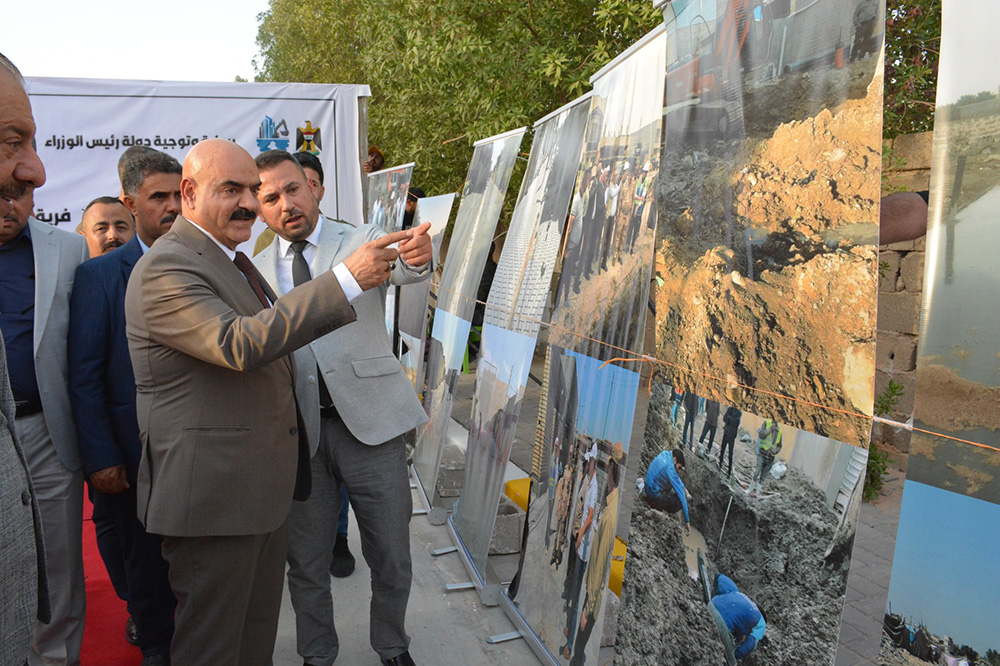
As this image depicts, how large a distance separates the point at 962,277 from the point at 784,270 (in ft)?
1.34

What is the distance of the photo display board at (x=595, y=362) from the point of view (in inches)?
92.0

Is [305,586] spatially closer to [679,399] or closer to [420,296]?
[679,399]

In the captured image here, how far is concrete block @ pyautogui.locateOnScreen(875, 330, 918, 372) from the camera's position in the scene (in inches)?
229

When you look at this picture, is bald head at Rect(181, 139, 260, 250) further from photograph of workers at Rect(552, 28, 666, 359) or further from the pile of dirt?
the pile of dirt

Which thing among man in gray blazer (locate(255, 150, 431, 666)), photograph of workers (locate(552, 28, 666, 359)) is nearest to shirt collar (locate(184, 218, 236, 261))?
man in gray blazer (locate(255, 150, 431, 666))

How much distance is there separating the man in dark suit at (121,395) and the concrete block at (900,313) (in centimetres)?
545

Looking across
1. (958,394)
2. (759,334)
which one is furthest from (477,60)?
(958,394)

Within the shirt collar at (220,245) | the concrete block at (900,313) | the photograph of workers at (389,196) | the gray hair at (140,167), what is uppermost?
the photograph of workers at (389,196)

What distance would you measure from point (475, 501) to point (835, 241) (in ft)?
8.89

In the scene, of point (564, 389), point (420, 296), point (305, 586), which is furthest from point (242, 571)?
point (420, 296)

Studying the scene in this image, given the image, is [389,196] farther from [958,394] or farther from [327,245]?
[958,394]

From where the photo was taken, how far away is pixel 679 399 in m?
1.94

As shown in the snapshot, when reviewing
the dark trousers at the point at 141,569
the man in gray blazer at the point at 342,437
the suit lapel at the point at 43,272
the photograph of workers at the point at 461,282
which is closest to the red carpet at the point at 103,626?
the dark trousers at the point at 141,569

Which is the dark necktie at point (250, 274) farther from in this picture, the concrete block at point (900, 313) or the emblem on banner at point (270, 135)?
the concrete block at point (900, 313)
